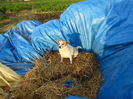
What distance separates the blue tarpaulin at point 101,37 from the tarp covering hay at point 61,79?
24cm

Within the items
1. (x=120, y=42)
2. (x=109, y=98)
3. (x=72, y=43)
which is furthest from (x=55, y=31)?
(x=109, y=98)

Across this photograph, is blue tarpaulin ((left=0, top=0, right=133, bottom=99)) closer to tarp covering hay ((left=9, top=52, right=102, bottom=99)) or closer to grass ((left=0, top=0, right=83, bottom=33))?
tarp covering hay ((left=9, top=52, right=102, bottom=99))

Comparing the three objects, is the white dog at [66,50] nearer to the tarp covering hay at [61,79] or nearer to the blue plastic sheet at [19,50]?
the tarp covering hay at [61,79]

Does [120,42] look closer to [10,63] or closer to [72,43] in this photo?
[72,43]

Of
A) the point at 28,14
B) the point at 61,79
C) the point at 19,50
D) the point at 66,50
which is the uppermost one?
the point at 28,14

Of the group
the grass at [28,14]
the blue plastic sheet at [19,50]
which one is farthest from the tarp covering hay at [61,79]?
the grass at [28,14]

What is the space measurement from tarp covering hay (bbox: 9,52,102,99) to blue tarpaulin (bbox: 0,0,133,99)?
0.24 m

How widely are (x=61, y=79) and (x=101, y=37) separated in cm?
146

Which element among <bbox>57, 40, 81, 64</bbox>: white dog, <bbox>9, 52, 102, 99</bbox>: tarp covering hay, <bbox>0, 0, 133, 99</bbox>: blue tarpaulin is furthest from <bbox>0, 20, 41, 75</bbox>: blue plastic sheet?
<bbox>57, 40, 81, 64</bbox>: white dog

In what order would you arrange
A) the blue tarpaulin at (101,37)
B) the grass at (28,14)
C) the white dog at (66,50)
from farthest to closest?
the grass at (28,14) < the white dog at (66,50) < the blue tarpaulin at (101,37)

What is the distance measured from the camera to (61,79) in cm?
370

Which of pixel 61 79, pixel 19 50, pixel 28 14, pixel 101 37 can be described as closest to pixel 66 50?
pixel 61 79

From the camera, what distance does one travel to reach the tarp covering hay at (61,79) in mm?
3295

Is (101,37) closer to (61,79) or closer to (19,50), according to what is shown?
(61,79)
